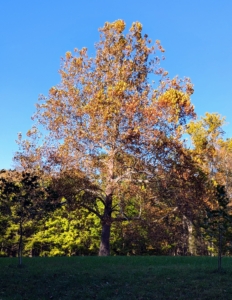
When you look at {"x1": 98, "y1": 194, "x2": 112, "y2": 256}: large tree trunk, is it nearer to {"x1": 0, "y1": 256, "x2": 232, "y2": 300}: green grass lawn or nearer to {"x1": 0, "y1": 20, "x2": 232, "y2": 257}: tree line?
{"x1": 0, "y1": 20, "x2": 232, "y2": 257}: tree line

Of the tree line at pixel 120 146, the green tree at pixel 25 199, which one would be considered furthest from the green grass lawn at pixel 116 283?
the tree line at pixel 120 146

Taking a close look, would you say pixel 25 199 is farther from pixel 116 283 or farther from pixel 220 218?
pixel 220 218

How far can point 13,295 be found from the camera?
868cm

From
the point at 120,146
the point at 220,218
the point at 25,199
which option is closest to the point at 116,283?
the point at 220,218

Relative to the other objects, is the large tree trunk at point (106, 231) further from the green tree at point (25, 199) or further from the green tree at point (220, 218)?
the green tree at point (220, 218)

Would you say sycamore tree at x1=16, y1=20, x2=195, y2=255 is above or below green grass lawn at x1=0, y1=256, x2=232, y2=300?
above

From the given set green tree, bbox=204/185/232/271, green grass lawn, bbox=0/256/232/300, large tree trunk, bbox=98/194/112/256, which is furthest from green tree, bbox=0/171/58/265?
large tree trunk, bbox=98/194/112/256

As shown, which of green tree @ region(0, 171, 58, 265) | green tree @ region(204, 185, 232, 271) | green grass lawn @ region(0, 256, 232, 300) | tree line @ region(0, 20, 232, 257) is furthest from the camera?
tree line @ region(0, 20, 232, 257)

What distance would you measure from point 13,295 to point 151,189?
1380 cm

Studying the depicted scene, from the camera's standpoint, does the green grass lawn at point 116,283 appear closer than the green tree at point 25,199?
Yes

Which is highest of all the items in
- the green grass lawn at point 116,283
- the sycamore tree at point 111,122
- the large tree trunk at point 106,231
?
the sycamore tree at point 111,122

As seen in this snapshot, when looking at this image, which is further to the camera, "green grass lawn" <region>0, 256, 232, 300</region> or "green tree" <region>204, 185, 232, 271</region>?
"green tree" <region>204, 185, 232, 271</region>

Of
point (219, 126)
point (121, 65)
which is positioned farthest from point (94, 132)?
point (219, 126)

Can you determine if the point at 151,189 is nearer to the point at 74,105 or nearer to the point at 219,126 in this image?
the point at 74,105
